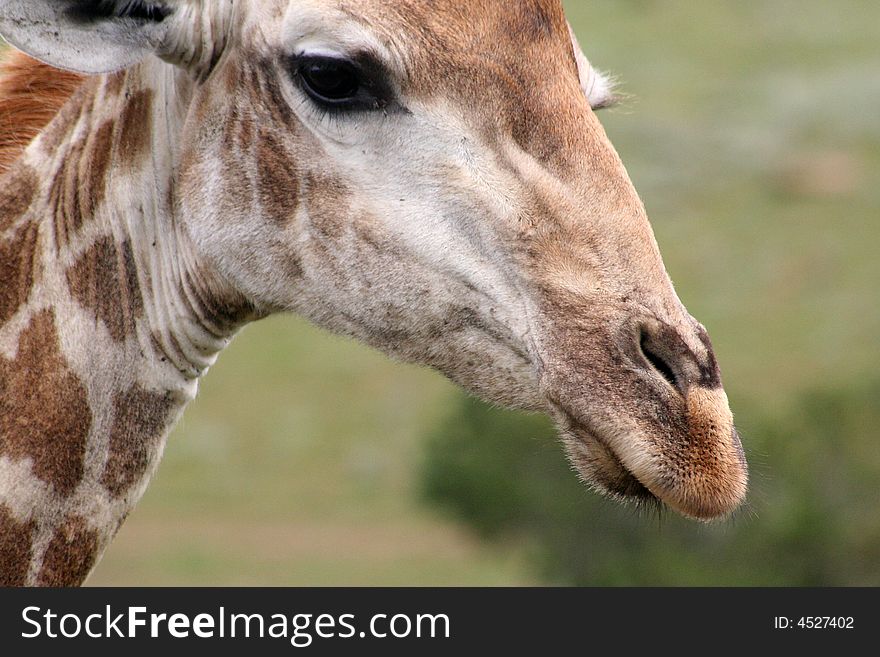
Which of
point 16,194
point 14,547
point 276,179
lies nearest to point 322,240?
point 276,179

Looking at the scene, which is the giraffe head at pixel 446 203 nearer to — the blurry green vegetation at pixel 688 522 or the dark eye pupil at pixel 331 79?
the dark eye pupil at pixel 331 79

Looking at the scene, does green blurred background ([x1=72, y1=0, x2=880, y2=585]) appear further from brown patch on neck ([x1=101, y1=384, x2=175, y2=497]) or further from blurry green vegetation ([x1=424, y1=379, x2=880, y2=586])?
brown patch on neck ([x1=101, y1=384, x2=175, y2=497])

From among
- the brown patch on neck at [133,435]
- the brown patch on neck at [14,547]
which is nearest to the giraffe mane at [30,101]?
the brown patch on neck at [133,435]

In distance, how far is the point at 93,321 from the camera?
5473mm

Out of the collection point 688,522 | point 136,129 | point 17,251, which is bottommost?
point 688,522

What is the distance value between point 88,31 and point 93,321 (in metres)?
1.18

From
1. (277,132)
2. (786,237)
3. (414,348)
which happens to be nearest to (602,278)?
(414,348)

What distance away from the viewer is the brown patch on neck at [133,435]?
216 inches

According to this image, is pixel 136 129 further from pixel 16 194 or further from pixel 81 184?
pixel 16 194

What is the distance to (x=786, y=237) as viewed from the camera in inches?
2788

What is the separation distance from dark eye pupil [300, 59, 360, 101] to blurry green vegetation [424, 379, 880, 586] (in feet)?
60.2

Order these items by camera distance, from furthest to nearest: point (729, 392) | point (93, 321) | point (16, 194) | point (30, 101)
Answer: point (729, 392), point (30, 101), point (16, 194), point (93, 321)

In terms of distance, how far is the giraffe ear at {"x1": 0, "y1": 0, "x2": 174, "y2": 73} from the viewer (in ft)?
16.6

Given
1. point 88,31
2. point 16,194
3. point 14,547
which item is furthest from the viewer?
point 16,194
